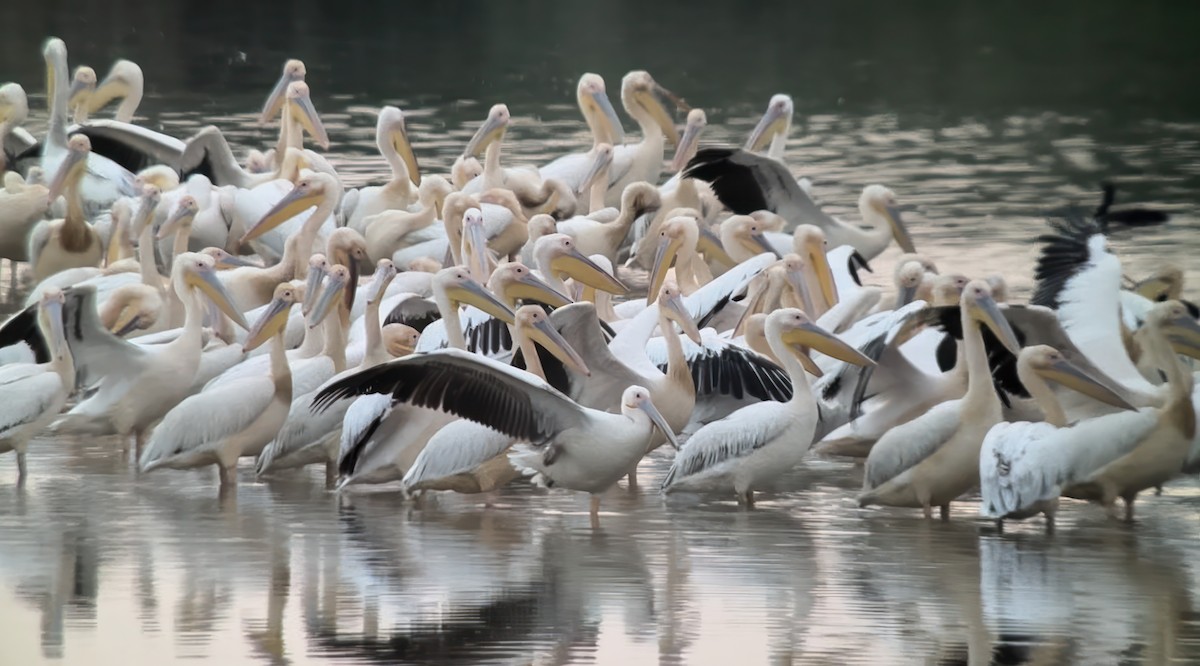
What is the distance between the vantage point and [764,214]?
422 inches

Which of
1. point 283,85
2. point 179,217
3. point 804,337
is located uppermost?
point 283,85

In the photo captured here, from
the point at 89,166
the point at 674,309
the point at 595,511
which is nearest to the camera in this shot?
the point at 595,511

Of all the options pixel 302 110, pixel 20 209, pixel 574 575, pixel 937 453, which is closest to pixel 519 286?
pixel 937 453

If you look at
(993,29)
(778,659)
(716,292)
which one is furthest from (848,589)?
(993,29)

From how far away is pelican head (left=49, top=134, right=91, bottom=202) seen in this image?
1086 cm

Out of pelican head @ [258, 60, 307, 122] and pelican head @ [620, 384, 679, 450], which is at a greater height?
pelican head @ [258, 60, 307, 122]

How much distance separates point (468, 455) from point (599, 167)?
4.90 metres

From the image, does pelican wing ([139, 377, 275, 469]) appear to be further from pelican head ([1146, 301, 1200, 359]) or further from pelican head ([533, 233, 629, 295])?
pelican head ([1146, 301, 1200, 359])

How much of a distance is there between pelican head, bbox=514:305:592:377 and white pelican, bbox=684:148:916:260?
3.78m

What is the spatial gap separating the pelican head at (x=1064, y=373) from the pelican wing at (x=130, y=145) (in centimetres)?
645

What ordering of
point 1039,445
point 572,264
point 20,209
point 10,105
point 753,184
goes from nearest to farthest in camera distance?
point 1039,445, point 572,264, point 20,209, point 753,184, point 10,105

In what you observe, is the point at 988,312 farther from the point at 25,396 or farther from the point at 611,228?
the point at 611,228

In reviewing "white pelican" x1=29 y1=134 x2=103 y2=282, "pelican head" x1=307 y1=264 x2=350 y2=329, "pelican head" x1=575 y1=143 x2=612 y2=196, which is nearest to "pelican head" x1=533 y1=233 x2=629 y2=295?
"pelican head" x1=307 y1=264 x2=350 y2=329

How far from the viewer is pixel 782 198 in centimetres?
1128
